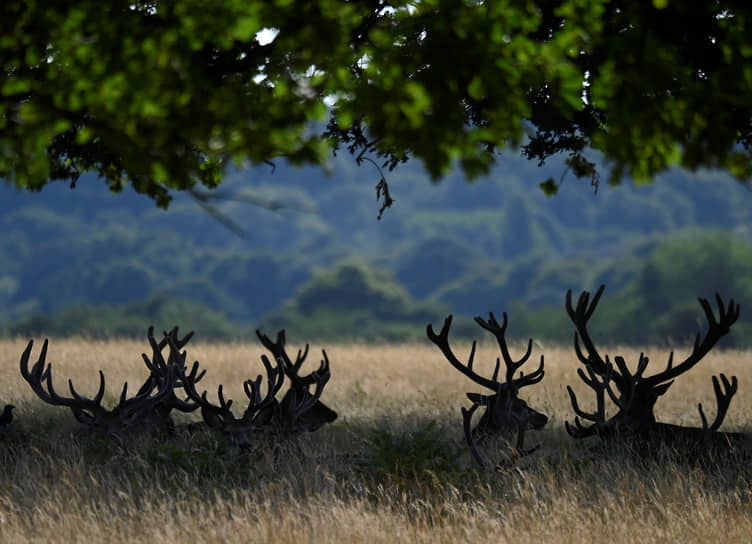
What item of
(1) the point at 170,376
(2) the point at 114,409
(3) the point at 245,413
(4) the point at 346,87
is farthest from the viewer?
(2) the point at 114,409

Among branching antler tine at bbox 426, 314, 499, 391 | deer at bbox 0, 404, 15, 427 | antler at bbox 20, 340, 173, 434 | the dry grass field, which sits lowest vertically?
the dry grass field

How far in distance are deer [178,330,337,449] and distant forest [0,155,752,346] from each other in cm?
5053

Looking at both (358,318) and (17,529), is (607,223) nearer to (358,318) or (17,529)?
(358,318)

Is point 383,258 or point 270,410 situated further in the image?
point 383,258

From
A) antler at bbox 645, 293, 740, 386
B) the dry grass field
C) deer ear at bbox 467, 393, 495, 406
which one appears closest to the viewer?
the dry grass field

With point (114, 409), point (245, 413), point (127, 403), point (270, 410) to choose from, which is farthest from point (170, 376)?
point (270, 410)

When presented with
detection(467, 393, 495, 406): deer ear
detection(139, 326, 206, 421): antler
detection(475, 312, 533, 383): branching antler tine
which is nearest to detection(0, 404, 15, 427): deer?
detection(139, 326, 206, 421): antler

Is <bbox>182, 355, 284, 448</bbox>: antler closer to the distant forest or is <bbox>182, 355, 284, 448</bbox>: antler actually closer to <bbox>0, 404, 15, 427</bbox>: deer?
<bbox>0, 404, 15, 427</bbox>: deer

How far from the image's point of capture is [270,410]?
8.86 meters

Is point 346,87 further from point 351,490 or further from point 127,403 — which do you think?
point 127,403

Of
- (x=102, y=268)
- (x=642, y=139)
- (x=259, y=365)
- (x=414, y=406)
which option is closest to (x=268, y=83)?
(x=642, y=139)

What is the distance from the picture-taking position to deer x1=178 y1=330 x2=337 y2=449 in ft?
28.2

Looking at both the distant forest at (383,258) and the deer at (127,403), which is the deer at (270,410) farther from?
the distant forest at (383,258)

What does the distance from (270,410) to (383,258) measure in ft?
359
